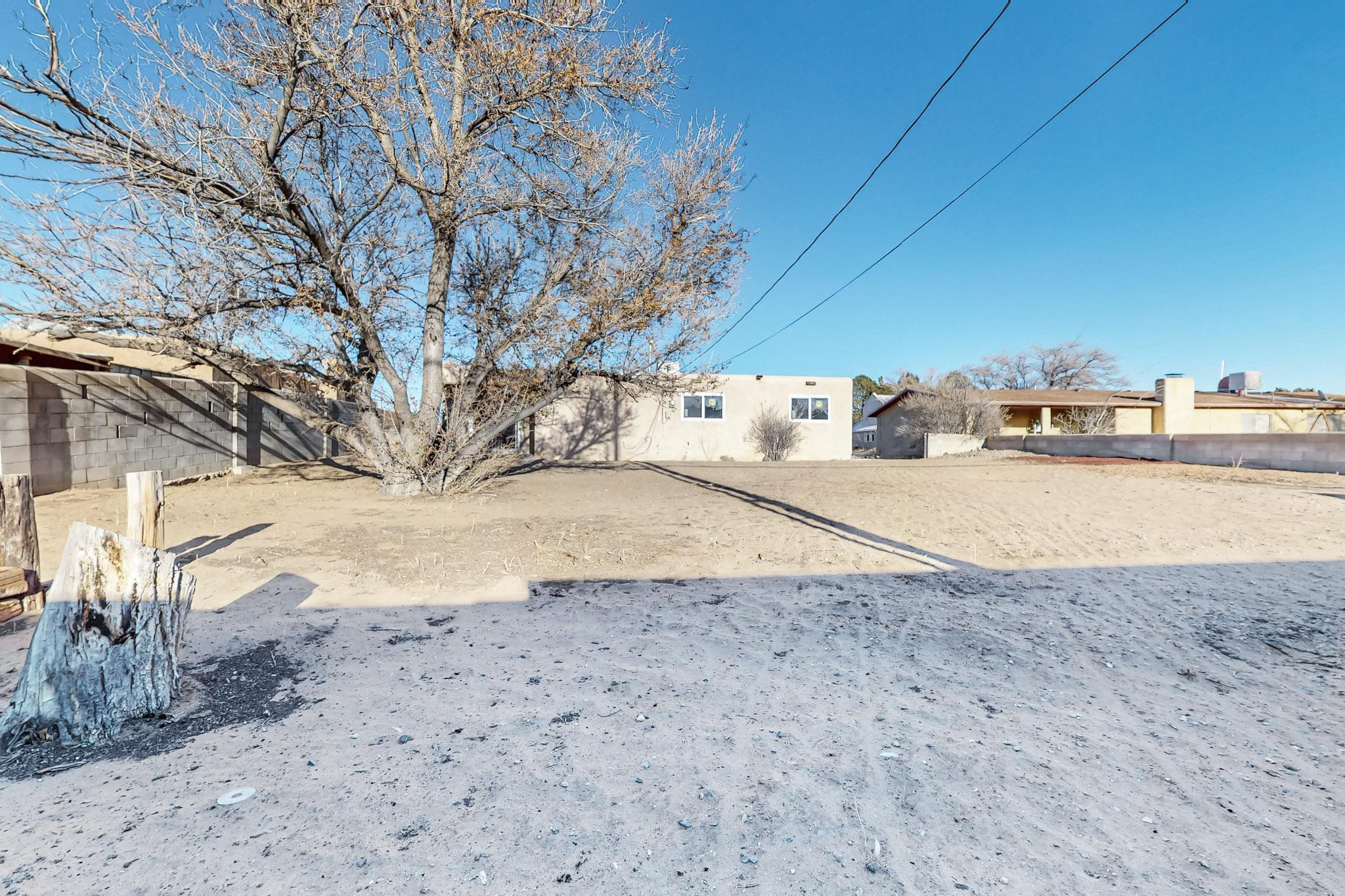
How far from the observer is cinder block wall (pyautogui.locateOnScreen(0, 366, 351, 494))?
25.1ft

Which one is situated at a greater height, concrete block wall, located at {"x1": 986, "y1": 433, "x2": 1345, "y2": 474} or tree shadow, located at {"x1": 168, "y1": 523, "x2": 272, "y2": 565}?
concrete block wall, located at {"x1": 986, "y1": 433, "x2": 1345, "y2": 474}

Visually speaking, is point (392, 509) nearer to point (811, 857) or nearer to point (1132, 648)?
point (811, 857)

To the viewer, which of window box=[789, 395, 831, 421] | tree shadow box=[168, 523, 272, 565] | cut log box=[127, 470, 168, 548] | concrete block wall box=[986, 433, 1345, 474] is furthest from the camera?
window box=[789, 395, 831, 421]

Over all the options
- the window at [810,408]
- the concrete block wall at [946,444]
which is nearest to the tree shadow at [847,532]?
the window at [810,408]

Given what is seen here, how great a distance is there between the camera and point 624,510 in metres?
8.48

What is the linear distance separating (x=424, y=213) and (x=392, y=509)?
5063mm

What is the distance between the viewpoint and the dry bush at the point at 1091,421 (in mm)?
24406

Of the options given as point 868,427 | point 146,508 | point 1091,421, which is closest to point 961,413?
point 1091,421

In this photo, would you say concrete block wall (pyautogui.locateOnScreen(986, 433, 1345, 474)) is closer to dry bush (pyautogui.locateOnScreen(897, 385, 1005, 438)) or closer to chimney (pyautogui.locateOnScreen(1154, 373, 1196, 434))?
dry bush (pyautogui.locateOnScreen(897, 385, 1005, 438))

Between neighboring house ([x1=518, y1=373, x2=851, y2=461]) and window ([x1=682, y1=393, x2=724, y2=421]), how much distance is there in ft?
0.09

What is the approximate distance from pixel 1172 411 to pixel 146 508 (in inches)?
1271

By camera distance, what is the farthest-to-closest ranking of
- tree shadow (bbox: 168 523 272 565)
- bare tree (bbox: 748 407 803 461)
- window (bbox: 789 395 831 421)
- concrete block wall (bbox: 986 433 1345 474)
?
window (bbox: 789 395 831 421) < bare tree (bbox: 748 407 803 461) < concrete block wall (bbox: 986 433 1345 474) < tree shadow (bbox: 168 523 272 565)

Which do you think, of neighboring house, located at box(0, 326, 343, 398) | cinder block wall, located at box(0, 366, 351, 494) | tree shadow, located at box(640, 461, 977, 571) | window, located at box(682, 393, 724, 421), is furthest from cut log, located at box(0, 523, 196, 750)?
window, located at box(682, 393, 724, 421)

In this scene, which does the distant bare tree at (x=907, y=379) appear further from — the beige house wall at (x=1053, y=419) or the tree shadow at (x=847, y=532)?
the tree shadow at (x=847, y=532)
